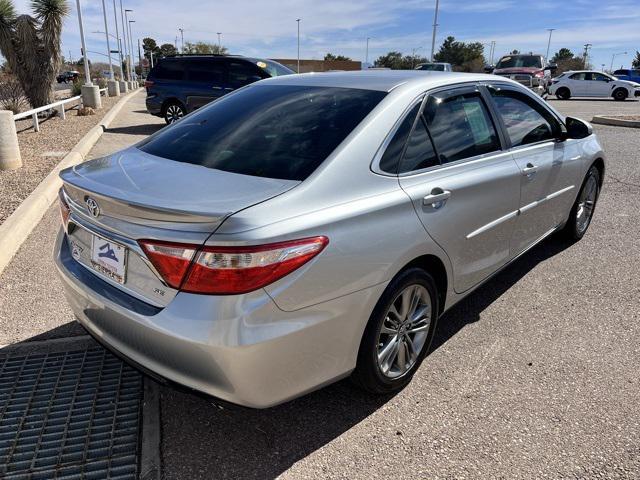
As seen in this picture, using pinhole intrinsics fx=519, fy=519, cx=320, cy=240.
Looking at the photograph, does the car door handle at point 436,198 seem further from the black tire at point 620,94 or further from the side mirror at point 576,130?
the black tire at point 620,94

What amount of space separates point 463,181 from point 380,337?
1.04 metres

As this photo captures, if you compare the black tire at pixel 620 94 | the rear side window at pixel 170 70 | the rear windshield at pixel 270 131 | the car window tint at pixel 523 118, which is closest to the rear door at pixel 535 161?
the car window tint at pixel 523 118

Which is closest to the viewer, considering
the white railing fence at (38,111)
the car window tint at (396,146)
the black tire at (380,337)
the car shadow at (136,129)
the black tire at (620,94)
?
the black tire at (380,337)

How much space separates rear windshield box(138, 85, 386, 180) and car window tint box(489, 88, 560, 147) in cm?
124

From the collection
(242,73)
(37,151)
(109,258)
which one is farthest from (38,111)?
(109,258)

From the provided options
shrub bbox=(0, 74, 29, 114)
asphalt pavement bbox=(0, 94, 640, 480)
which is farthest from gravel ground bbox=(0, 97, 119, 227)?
asphalt pavement bbox=(0, 94, 640, 480)

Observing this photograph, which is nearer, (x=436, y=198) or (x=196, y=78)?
(x=436, y=198)

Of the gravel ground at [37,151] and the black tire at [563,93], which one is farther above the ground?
the gravel ground at [37,151]

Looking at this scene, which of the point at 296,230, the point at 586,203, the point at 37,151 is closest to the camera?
the point at 296,230

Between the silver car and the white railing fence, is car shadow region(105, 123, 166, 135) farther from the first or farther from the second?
the silver car

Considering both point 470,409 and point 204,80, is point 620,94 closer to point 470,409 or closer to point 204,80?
point 204,80

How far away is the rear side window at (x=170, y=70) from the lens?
13.9 m

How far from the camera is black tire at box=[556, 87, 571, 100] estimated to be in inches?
1147

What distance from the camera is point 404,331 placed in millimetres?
2773
